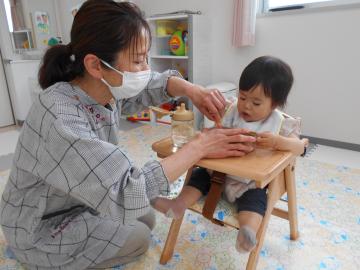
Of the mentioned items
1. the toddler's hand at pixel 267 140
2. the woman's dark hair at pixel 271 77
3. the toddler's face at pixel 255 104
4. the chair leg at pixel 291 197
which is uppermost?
the woman's dark hair at pixel 271 77

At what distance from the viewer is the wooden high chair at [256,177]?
855 millimetres

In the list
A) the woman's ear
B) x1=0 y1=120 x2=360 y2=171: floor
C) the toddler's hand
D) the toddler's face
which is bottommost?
x1=0 y1=120 x2=360 y2=171: floor

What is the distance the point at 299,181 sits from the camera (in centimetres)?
194

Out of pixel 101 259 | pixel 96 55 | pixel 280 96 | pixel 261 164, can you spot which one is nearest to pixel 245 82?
pixel 280 96

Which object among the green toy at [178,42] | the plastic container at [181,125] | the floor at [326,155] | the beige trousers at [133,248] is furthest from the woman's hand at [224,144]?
the green toy at [178,42]

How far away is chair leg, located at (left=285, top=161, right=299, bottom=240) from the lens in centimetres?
119

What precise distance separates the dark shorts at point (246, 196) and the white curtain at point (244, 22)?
180cm

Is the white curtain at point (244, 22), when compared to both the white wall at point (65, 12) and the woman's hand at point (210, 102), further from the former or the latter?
the white wall at point (65, 12)


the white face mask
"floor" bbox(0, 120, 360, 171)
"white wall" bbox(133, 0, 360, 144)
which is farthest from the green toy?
the white face mask

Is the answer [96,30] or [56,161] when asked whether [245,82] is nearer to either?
[96,30]

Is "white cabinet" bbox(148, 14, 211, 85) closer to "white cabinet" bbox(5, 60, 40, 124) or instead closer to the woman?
"white cabinet" bbox(5, 60, 40, 124)

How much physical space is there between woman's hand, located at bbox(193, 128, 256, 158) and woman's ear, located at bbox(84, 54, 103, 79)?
1.28ft

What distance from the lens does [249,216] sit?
3.35 ft

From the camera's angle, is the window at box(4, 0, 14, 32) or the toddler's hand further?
the window at box(4, 0, 14, 32)
